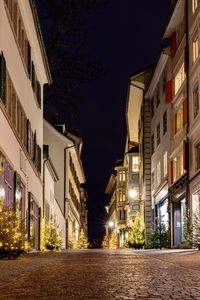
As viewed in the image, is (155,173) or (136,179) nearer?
(155,173)

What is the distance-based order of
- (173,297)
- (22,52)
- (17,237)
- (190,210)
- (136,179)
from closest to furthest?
(173,297)
(17,237)
(22,52)
(190,210)
(136,179)

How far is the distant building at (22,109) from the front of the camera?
22319 millimetres

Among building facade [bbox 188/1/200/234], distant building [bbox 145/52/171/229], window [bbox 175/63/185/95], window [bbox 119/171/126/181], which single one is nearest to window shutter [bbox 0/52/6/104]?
building facade [bbox 188/1/200/234]

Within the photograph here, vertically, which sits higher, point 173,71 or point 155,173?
point 173,71

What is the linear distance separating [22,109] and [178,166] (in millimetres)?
14443

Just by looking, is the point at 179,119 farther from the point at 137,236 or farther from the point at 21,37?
the point at 21,37

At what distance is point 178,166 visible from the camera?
40000 millimetres

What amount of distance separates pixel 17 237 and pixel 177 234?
2310 centimetres

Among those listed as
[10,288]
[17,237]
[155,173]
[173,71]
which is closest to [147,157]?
[155,173]

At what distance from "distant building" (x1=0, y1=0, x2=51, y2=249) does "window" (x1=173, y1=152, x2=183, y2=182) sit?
8.05 metres

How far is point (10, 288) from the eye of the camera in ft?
27.2

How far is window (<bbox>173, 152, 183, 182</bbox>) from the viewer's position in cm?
3912

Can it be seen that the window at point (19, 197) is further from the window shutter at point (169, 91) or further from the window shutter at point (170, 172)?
the window shutter at point (169, 91)

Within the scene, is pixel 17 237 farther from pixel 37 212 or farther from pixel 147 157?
pixel 147 157
